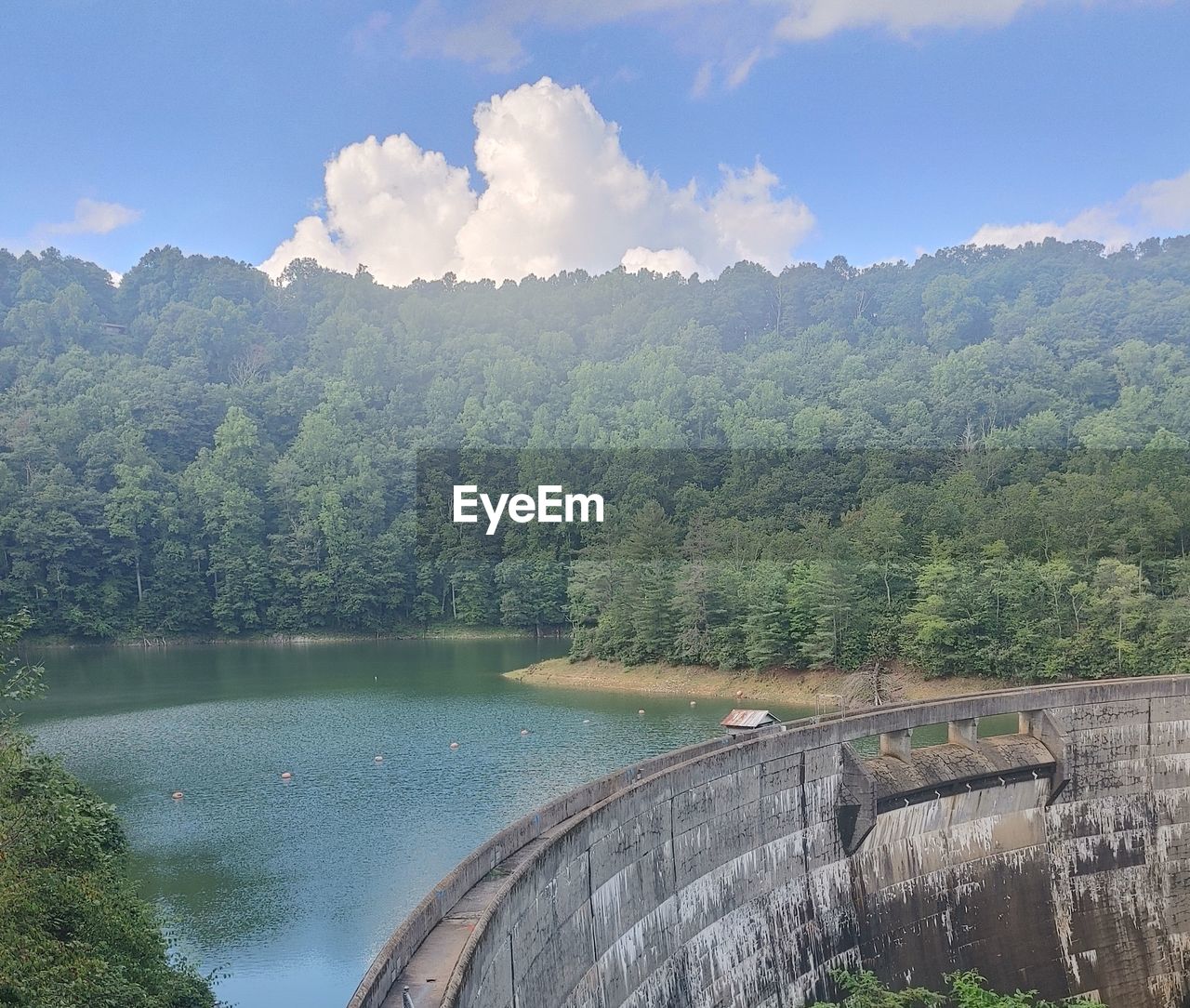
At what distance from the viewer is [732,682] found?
52750mm

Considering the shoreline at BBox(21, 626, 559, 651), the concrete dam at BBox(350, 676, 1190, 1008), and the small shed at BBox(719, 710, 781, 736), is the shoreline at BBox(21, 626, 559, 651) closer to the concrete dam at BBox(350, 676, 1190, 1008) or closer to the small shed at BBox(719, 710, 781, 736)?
the small shed at BBox(719, 710, 781, 736)

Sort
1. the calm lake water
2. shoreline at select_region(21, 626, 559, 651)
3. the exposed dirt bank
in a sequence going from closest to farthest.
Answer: the calm lake water, the exposed dirt bank, shoreline at select_region(21, 626, 559, 651)

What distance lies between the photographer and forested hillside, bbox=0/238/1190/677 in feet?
168

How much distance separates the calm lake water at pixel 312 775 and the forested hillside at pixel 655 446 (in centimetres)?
1121

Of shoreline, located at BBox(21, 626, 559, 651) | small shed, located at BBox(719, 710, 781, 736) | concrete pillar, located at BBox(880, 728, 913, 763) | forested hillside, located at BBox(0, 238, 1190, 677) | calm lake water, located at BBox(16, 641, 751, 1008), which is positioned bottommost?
calm lake water, located at BBox(16, 641, 751, 1008)

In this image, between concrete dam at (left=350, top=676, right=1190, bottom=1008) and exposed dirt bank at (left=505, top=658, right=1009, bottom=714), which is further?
exposed dirt bank at (left=505, top=658, right=1009, bottom=714)

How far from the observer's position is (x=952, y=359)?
107000mm

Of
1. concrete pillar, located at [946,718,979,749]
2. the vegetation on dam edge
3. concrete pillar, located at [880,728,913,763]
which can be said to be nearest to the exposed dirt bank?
concrete pillar, located at [946,718,979,749]

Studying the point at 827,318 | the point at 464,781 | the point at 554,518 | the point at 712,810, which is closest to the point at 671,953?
the point at 712,810

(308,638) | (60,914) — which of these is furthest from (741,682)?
(308,638)

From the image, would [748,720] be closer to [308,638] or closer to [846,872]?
[846,872]

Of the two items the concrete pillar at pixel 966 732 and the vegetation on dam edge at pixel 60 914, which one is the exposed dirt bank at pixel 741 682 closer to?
the concrete pillar at pixel 966 732

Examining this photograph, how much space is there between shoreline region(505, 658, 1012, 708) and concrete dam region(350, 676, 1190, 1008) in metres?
20.3

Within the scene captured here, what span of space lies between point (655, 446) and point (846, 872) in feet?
264
